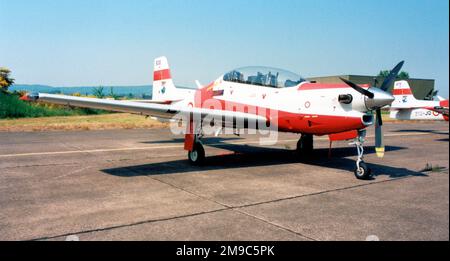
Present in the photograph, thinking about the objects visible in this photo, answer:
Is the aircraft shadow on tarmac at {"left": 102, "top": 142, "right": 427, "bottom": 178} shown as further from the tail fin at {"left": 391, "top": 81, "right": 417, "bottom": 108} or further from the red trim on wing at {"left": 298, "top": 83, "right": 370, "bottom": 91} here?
the tail fin at {"left": 391, "top": 81, "right": 417, "bottom": 108}

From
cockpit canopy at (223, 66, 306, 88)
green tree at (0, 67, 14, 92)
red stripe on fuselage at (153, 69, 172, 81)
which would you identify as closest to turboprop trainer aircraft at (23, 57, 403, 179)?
cockpit canopy at (223, 66, 306, 88)

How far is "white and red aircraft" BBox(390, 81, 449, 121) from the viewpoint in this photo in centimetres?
1830

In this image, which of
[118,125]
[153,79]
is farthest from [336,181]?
[118,125]

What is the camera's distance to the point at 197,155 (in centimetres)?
904

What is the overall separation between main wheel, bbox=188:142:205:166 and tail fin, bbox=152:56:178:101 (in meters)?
5.26

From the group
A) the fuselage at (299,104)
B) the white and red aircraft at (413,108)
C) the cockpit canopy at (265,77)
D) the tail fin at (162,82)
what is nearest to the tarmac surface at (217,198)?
the fuselage at (299,104)

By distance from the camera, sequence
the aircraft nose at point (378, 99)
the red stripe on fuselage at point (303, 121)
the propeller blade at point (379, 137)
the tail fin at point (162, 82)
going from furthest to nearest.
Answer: the tail fin at point (162, 82) → the propeller blade at point (379, 137) → the red stripe on fuselage at point (303, 121) → the aircraft nose at point (378, 99)

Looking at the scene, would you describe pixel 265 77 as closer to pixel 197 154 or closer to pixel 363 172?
pixel 197 154

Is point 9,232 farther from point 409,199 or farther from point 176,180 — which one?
point 409,199

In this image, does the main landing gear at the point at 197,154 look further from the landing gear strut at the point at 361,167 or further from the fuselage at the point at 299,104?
the landing gear strut at the point at 361,167

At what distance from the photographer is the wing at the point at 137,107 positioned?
7379 millimetres

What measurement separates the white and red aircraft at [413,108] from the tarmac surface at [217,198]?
9.34 meters

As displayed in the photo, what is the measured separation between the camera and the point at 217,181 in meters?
7.21

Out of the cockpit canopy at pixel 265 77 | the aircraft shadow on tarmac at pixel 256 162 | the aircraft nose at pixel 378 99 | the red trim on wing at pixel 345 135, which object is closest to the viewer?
the aircraft nose at pixel 378 99
